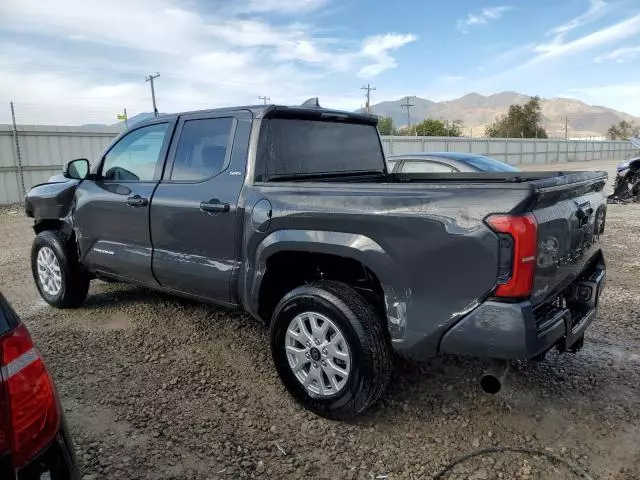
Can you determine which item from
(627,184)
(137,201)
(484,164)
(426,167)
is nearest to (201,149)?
(137,201)

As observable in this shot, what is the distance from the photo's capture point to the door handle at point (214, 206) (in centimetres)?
347

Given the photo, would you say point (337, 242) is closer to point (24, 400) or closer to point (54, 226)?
point (24, 400)

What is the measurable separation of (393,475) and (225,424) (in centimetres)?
104

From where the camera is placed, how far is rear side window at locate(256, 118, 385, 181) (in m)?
3.56

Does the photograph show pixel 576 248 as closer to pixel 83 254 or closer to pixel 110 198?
pixel 110 198

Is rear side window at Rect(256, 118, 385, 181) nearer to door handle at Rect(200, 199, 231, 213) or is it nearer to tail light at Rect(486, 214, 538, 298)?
door handle at Rect(200, 199, 231, 213)

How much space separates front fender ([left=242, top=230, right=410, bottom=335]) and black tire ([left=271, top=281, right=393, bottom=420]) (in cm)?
18

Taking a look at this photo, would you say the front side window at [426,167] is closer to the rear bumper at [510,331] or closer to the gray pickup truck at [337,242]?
the gray pickup truck at [337,242]

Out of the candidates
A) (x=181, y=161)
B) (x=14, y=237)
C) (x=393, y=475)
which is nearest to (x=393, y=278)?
(x=393, y=475)

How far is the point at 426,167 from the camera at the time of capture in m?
7.67

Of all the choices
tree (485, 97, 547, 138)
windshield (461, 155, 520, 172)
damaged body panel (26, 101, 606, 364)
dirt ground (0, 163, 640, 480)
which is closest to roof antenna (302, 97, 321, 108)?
damaged body panel (26, 101, 606, 364)

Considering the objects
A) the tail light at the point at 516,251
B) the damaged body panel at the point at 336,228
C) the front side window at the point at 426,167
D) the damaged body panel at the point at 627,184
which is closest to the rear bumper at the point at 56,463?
the damaged body panel at the point at 336,228

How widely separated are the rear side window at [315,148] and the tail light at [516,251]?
1.68m

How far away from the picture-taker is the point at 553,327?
2553 mm
